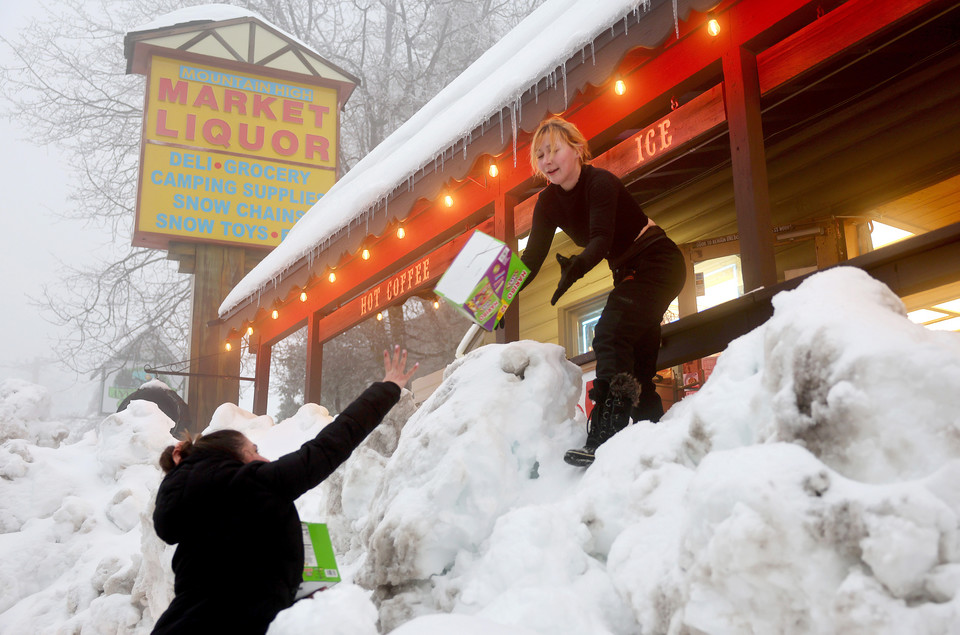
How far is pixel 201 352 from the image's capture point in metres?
12.6

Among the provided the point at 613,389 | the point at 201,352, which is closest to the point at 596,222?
the point at 613,389

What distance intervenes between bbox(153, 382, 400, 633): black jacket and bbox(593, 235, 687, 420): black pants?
1.34m

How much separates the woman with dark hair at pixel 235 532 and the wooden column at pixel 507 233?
3.74 metres

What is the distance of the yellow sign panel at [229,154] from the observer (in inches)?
516

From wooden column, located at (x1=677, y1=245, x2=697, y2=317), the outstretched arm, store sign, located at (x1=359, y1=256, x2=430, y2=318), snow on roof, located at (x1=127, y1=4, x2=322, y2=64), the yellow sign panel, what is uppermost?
snow on roof, located at (x1=127, y1=4, x2=322, y2=64)

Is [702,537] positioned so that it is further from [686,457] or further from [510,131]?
[510,131]

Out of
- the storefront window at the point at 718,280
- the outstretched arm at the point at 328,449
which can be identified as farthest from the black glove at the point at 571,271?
the storefront window at the point at 718,280

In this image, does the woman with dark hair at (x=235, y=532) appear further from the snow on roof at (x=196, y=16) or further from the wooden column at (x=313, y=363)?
the snow on roof at (x=196, y=16)

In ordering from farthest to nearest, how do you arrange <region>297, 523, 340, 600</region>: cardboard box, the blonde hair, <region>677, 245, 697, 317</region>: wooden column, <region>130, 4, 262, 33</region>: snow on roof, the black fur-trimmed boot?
<region>130, 4, 262, 33</region>: snow on roof
<region>677, 245, 697, 317</region>: wooden column
the blonde hair
the black fur-trimmed boot
<region>297, 523, 340, 600</region>: cardboard box

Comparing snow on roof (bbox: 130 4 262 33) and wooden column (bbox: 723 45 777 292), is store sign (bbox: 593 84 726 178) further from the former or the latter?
snow on roof (bbox: 130 4 262 33)

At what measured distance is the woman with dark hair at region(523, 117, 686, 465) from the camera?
10.6 ft

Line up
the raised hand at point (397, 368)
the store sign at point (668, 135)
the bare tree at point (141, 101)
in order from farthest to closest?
the bare tree at point (141, 101), the store sign at point (668, 135), the raised hand at point (397, 368)

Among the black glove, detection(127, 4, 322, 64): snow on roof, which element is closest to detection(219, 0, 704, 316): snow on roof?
the black glove

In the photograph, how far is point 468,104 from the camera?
596cm
